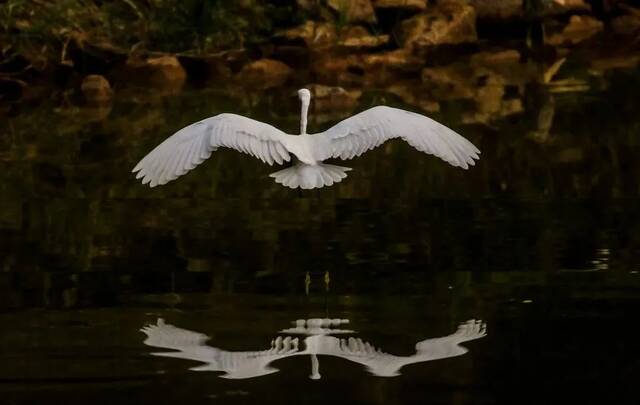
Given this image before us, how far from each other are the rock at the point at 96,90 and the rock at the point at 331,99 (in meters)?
2.24

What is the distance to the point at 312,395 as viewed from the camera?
697 centimetres

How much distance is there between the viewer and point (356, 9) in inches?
849

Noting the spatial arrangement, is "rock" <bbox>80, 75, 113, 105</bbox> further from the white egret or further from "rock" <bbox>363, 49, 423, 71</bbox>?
the white egret

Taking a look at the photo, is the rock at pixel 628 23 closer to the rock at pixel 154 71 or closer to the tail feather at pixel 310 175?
the rock at pixel 154 71

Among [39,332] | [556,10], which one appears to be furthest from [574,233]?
[556,10]

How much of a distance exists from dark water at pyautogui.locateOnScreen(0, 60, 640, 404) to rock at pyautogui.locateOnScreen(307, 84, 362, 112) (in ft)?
6.79

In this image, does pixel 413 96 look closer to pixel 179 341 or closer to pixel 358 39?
pixel 358 39

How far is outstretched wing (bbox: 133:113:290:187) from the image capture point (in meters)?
10.2

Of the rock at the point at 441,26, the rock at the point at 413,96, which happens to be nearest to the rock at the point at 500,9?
the rock at the point at 441,26

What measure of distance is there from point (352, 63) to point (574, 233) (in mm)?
10067

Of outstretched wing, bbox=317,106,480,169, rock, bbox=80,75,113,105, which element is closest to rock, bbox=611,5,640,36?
rock, bbox=80,75,113,105

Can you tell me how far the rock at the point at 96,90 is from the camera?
18391mm

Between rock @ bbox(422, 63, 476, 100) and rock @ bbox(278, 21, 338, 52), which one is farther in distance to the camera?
rock @ bbox(278, 21, 338, 52)

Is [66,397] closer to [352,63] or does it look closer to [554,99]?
[554,99]
